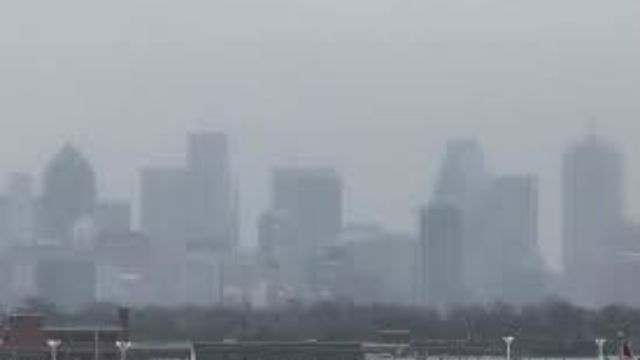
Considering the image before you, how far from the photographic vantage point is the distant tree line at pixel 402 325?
6654 inches

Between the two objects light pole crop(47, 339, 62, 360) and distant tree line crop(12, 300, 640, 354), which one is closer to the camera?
light pole crop(47, 339, 62, 360)

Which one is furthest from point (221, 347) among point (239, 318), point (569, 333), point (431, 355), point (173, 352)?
point (239, 318)

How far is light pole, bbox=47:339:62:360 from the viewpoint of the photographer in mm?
122294

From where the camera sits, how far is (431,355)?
150875mm

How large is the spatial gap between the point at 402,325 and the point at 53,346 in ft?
207

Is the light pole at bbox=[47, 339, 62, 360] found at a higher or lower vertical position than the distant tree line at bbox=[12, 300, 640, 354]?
lower

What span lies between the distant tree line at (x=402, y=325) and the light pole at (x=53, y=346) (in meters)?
37.9

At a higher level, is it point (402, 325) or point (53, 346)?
point (402, 325)

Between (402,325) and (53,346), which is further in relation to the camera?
(402,325)

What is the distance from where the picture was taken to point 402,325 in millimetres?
183500

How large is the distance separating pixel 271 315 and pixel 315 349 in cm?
5198

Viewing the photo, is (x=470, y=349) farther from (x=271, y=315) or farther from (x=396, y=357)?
(x=271, y=315)

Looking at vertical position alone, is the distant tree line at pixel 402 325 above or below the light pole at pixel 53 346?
above

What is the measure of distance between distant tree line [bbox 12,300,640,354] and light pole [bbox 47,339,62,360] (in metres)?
37.9
